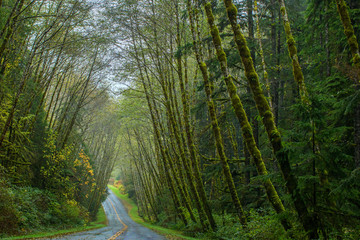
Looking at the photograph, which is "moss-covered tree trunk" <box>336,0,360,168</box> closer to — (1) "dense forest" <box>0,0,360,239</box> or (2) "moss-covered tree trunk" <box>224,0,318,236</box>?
(1) "dense forest" <box>0,0,360,239</box>

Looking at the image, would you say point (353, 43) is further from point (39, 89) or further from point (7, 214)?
point (39, 89)

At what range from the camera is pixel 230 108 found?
26.9ft

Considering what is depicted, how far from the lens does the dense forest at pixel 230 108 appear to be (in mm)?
3910

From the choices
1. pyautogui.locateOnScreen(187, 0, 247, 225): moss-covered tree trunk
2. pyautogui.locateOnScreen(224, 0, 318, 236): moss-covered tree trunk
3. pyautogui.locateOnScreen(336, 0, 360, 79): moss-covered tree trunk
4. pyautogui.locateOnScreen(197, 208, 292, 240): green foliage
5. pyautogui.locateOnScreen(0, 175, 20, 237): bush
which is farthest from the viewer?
pyautogui.locateOnScreen(0, 175, 20, 237): bush

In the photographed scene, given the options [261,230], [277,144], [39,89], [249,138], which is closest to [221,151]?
[249,138]

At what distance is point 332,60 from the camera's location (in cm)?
694

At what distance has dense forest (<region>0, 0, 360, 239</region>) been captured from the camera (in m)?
3.91

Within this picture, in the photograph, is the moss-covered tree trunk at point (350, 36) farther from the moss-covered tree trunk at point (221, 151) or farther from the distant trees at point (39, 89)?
the distant trees at point (39, 89)

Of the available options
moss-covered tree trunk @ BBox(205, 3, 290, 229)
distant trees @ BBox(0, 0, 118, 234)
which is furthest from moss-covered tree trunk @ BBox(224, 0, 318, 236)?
distant trees @ BBox(0, 0, 118, 234)

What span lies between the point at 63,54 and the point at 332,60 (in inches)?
490

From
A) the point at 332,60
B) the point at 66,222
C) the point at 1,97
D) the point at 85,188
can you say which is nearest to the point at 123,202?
the point at 85,188

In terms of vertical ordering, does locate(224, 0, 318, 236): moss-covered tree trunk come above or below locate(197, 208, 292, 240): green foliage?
above

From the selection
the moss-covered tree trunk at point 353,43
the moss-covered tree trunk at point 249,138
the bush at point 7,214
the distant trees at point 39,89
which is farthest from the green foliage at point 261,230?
the distant trees at point 39,89

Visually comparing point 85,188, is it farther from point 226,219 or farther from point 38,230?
point 226,219
